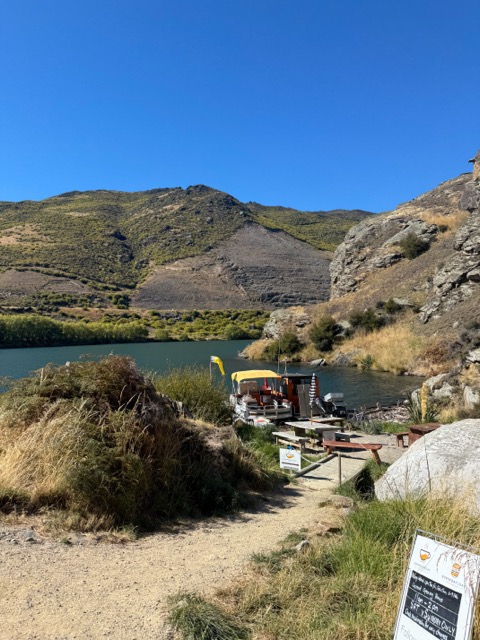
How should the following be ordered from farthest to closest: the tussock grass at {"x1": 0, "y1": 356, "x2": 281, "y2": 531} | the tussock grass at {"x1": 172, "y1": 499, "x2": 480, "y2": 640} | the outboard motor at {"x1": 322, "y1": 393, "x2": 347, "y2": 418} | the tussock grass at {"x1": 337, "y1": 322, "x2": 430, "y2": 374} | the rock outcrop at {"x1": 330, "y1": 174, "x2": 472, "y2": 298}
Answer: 1. the rock outcrop at {"x1": 330, "y1": 174, "x2": 472, "y2": 298}
2. the tussock grass at {"x1": 337, "y1": 322, "x2": 430, "y2": 374}
3. the outboard motor at {"x1": 322, "y1": 393, "x2": 347, "y2": 418}
4. the tussock grass at {"x1": 0, "y1": 356, "x2": 281, "y2": 531}
5. the tussock grass at {"x1": 172, "y1": 499, "x2": 480, "y2": 640}

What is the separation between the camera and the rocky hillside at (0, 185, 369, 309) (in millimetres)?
109188

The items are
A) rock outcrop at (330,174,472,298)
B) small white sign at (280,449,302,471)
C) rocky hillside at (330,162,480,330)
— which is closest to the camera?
small white sign at (280,449,302,471)

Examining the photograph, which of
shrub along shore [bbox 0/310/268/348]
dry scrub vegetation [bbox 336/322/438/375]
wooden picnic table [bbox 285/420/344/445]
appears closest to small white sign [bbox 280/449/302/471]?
wooden picnic table [bbox 285/420/344/445]

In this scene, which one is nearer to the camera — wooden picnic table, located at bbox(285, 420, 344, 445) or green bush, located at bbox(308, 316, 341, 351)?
wooden picnic table, located at bbox(285, 420, 344, 445)

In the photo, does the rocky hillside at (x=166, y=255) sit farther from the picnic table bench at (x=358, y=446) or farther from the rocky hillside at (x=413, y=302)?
the picnic table bench at (x=358, y=446)

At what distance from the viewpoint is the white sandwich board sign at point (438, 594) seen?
2971 millimetres

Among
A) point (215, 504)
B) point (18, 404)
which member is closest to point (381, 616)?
point (215, 504)

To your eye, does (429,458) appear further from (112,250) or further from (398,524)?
(112,250)

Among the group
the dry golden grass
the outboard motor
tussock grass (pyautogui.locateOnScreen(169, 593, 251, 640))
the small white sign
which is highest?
the dry golden grass

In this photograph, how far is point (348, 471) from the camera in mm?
10758

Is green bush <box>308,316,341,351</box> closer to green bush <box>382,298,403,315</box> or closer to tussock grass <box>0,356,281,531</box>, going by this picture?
green bush <box>382,298,403,315</box>

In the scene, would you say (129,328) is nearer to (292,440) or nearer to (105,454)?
(292,440)

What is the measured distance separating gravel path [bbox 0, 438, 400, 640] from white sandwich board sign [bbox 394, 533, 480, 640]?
6.02ft

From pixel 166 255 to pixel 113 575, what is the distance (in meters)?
134
